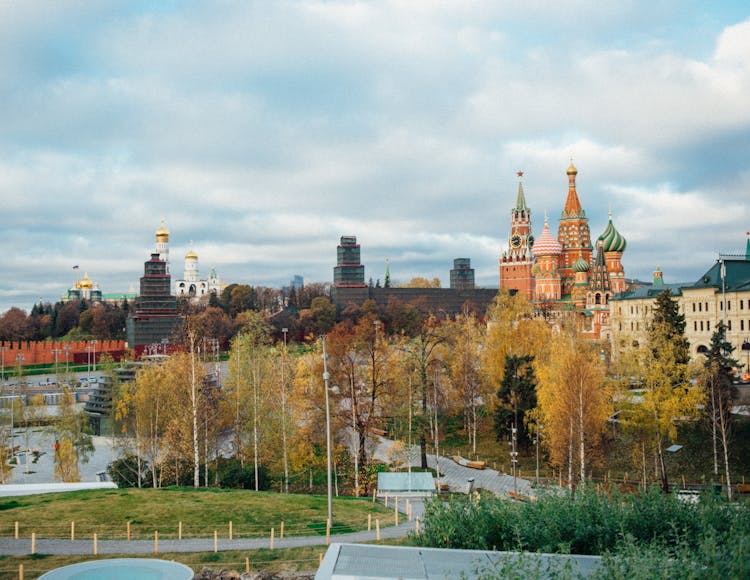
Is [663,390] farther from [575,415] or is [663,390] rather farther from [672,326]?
[672,326]

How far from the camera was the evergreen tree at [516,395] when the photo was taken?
123 ft

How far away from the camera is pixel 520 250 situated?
143750mm

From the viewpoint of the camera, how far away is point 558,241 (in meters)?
119

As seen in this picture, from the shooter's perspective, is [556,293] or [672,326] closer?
[672,326]

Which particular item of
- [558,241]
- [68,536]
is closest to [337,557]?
[68,536]

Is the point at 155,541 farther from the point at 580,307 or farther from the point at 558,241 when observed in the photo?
the point at 558,241

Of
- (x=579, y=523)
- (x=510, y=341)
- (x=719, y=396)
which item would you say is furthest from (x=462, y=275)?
(x=579, y=523)

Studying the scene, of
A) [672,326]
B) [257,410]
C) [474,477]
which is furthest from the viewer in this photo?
[672,326]

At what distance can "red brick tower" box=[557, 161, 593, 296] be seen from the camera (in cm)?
11550

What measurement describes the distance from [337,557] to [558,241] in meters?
114

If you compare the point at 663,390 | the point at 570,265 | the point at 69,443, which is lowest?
the point at 69,443

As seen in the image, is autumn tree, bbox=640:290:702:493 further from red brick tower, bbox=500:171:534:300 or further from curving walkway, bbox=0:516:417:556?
red brick tower, bbox=500:171:534:300

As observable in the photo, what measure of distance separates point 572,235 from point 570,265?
5925 millimetres

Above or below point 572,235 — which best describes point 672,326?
below
